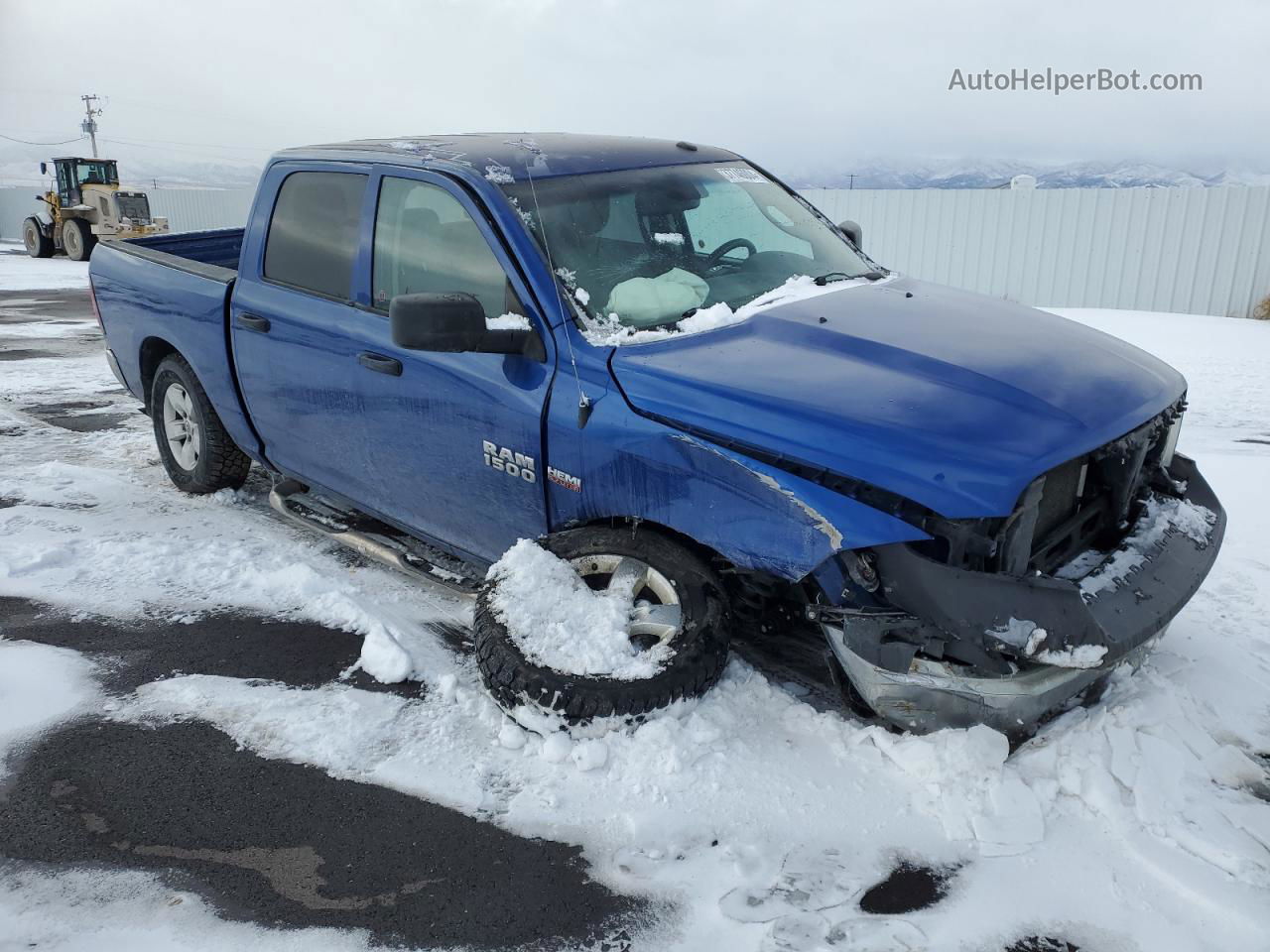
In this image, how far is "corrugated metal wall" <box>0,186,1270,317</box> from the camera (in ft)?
44.1

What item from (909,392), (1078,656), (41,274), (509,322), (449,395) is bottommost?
(41,274)

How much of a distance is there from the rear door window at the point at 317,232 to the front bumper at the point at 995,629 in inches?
97.5

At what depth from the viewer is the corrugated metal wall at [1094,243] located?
1344 cm

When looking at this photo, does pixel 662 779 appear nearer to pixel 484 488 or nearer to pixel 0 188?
pixel 484 488

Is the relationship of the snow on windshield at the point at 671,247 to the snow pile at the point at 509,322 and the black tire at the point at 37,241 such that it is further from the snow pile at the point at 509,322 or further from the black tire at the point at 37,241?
the black tire at the point at 37,241

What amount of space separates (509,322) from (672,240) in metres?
0.81

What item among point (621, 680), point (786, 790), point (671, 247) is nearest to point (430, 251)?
point (671, 247)

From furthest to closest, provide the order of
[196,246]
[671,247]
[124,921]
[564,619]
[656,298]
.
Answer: [196,246] → [671,247] → [656,298] → [564,619] → [124,921]

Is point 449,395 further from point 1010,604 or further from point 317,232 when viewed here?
point 1010,604

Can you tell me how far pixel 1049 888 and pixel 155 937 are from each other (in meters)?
2.18

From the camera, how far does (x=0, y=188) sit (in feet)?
146

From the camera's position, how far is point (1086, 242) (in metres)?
14.4

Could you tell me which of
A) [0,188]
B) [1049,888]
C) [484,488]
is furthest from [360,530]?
[0,188]

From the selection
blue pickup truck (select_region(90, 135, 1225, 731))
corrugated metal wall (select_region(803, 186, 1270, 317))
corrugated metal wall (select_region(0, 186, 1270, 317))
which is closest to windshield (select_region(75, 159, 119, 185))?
corrugated metal wall (select_region(0, 186, 1270, 317))
